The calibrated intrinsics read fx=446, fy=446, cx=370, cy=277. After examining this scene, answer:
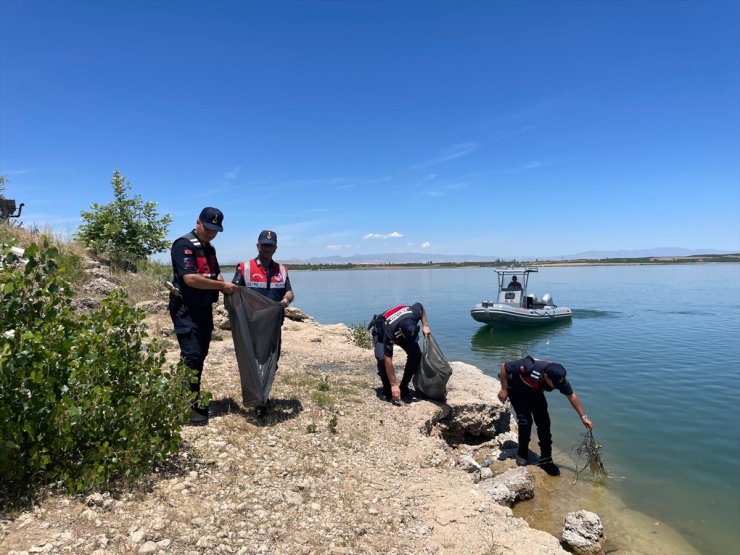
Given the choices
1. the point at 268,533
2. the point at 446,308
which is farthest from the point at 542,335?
the point at 268,533

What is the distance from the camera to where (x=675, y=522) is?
5.74 m

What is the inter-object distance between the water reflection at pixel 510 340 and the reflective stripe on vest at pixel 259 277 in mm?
12252

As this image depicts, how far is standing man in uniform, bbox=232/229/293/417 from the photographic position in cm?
516

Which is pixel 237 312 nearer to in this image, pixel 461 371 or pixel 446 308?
pixel 461 371

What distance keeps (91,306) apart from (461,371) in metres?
7.85

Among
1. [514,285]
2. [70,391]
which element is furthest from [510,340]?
[70,391]

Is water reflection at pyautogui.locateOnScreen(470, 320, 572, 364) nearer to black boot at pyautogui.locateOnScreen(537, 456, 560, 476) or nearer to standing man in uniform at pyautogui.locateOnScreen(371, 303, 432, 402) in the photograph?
black boot at pyautogui.locateOnScreen(537, 456, 560, 476)

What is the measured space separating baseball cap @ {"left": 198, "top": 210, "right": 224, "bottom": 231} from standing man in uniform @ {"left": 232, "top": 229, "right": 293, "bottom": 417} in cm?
69

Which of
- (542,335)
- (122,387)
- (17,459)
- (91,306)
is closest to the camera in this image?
(17,459)

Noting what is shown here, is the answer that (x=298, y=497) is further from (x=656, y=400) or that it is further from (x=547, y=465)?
(x=656, y=400)

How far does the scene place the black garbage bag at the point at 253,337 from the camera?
15.9 ft

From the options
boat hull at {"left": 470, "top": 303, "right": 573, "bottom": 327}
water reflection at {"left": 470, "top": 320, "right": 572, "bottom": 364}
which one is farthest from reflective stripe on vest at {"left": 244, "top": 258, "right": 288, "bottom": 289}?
boat hull at {"left": 470, "top": 303, "right": 573, "bottom": 327}

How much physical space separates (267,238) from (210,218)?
777 mm

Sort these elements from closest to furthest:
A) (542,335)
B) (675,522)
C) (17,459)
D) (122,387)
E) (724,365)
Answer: (17,459)
(122,387)
(675,522)
(724,365)
(542,335)
